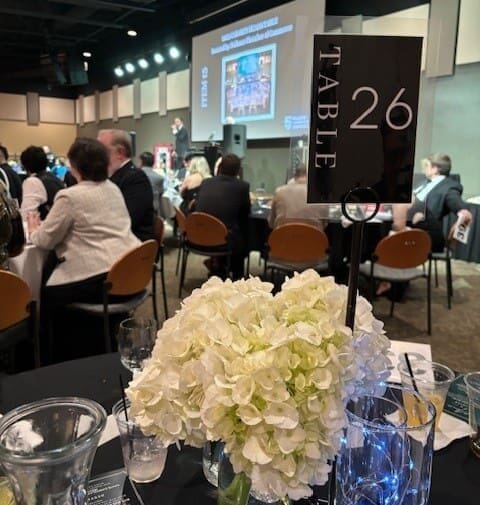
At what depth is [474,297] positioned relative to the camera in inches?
183

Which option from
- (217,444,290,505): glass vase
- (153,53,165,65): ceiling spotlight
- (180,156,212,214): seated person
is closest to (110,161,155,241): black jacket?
(217,444,290,505): glass vase

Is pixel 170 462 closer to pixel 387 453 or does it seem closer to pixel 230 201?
pixel 387 453

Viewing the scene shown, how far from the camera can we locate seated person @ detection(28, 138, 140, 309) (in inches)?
96.4

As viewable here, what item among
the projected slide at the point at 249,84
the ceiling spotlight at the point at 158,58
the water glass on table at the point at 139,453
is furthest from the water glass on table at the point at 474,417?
the ceiling spotlight at the point at 158,58

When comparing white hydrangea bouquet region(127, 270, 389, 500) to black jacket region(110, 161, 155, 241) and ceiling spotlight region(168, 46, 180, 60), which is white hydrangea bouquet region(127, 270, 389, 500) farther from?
ceiling spotlight region(168, 46, 180, 60)

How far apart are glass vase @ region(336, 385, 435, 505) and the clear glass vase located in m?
0.33

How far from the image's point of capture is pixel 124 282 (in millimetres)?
2496

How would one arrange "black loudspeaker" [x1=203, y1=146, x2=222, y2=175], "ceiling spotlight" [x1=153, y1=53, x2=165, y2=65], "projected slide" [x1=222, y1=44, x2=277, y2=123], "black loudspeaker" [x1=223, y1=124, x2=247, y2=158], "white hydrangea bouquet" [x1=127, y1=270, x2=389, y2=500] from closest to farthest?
"white hydrangea bouquet" [x1=127, y1=270, x2=389, y2=500], "projected slide" [x1=222, y1=44, x2=277, y2=123], "black loudspeaker" [x1=223, y1=124, x2=247, y2=158], "black loudspeaker" [x1=203, y1=146, x2=222, y2=175], "ceiling spotlight" [x1=153, y1=53, x2=165, y2=65]

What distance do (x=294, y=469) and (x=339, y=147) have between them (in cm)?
50

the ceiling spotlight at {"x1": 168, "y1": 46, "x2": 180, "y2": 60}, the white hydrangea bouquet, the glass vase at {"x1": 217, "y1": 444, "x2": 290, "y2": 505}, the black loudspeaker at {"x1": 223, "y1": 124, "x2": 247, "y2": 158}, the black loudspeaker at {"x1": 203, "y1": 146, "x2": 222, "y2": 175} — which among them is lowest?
the glass vase at {"x1": 217, "y1": 444, "x2": 290, "y2": 505}

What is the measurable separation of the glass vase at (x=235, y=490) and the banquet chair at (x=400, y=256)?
294cm

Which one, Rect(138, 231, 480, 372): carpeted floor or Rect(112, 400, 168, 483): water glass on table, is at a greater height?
Rect(112, 400, 168, 483): water glass on table

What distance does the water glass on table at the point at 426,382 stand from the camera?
0.73 m

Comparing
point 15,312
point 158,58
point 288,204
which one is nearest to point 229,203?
point 288,204
